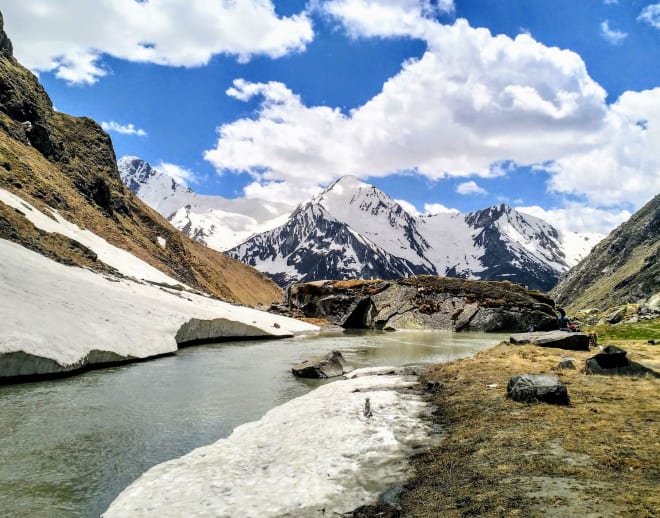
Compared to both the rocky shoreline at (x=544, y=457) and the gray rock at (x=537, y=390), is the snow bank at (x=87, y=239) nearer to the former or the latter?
the gray rock at (x=537, y=390)

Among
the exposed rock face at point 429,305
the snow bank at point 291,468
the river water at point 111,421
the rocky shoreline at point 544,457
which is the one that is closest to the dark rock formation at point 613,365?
Answer: the rocky shoreline at point 544,457

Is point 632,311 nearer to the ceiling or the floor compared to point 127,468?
nearer to the ceiling

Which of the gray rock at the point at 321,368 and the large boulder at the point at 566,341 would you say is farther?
the large boulder at the point at 566,341

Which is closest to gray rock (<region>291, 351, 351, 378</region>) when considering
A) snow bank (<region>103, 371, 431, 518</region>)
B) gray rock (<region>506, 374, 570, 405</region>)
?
snow bank (<region>103, 371, 431, 518</region>)

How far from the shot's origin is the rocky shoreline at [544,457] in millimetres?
8180

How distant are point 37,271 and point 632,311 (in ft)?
221

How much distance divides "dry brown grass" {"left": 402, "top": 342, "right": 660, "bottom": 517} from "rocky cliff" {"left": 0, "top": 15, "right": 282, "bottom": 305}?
42.1 m

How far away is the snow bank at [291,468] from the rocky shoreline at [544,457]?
903mm

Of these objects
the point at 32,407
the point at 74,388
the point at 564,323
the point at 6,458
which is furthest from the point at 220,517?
the point at 564,323

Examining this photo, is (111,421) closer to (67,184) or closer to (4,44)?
(67,184)

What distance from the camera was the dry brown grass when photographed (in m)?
8.16

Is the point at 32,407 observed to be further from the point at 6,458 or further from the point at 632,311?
the point at 632,311

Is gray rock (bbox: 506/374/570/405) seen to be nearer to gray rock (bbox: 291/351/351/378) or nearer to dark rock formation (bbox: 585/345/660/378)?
dark rock formation (bbox: 585/345/660/378)

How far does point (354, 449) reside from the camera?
524 inches
